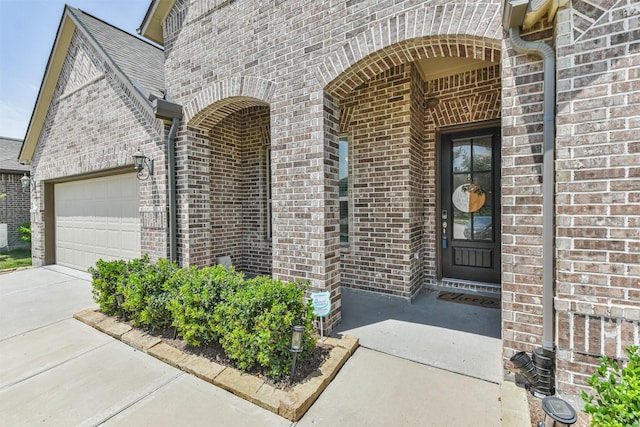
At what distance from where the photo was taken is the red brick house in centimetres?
198

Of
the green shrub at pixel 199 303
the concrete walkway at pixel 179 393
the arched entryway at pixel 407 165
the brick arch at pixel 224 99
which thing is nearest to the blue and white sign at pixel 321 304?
the concrete walkway at pixel 179 393

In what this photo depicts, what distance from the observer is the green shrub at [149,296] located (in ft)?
11.0

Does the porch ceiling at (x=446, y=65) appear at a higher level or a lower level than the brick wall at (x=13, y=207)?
higher

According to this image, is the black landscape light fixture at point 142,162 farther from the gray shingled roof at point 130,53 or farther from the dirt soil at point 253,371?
the dirt soil at point 253,371

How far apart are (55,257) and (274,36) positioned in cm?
874

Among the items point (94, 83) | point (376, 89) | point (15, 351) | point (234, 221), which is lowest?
point (15, 351)

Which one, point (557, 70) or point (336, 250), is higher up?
point (557, 70)

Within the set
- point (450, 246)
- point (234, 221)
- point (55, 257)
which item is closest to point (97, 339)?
point (234, 221)

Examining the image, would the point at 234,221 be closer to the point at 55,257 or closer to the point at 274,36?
the point at 274,36

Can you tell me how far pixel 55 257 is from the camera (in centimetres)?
809

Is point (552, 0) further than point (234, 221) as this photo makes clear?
No

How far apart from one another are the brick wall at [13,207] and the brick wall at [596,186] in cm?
1671

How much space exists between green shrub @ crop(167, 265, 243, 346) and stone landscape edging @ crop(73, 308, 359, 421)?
8.6 inches

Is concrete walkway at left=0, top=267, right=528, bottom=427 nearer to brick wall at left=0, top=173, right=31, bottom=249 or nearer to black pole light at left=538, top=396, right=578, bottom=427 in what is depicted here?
black pole light at left=538, top=396, right=578, bottom=427
